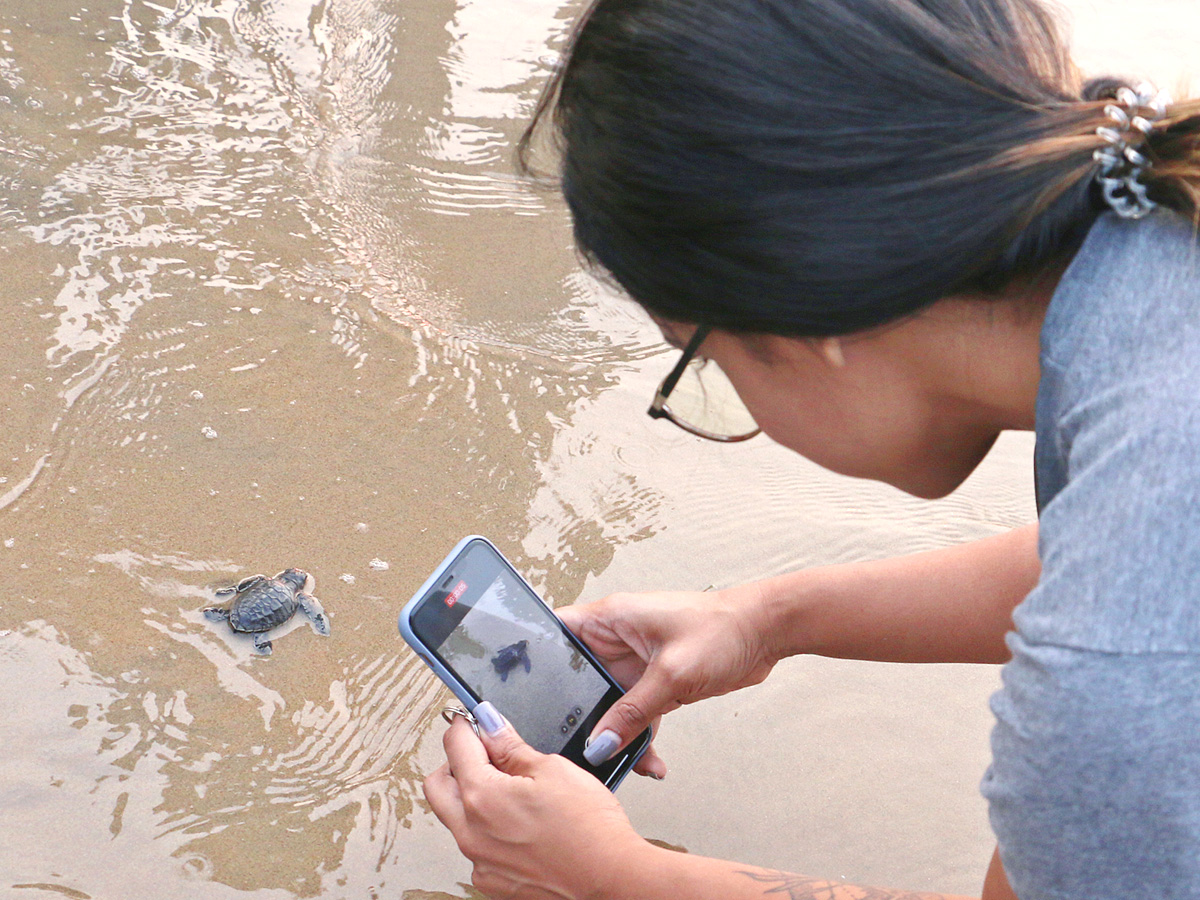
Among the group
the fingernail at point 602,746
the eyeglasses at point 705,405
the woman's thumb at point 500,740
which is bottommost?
the fingernail at point 602,746

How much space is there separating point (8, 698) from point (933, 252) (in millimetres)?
1670

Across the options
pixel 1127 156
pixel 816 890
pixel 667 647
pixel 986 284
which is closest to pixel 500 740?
pixel 667 647

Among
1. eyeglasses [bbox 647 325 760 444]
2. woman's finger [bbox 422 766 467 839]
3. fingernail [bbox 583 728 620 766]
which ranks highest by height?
eyeglasses [bbox 647 325 760 444]

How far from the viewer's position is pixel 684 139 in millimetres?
973

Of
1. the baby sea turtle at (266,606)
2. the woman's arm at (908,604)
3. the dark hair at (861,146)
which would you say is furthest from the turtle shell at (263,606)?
the dark hair at (861,146)

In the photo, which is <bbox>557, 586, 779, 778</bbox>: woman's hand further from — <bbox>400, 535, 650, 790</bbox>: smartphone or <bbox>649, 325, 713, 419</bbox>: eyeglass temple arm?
<bbox>649, 325, 713, 419</bbox>: eyeglass temple arm

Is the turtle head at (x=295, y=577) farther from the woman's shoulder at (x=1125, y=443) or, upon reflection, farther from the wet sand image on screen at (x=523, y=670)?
the woman's shoulder at (x=1125, y=443)

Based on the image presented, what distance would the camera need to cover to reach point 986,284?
101cm

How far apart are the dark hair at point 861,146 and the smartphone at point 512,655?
78 cm

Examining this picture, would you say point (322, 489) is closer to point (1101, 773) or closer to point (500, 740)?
point (500, 740)

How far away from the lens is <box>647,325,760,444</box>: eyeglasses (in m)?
1.23

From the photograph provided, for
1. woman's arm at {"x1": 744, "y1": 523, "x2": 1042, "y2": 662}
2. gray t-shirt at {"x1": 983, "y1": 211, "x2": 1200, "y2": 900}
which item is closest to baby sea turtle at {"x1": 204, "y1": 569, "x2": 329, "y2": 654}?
woman's arm at {"x1": 744, "y1": 523, "x2": 1042, "y2": 662}

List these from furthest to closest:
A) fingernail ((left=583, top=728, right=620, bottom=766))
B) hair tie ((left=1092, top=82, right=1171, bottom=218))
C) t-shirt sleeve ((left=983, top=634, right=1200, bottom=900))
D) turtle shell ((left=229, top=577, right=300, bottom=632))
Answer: turtle shell ((left=229, top=577, right=300, bottom=632)), fingernail ((left=583, top=728, right=620, bottom=766)), hair tie ((left=1092, top=82, right=1171, bottom=218)), t-shirt sleeve ((left=983, top=634, right=1200, bottom=900))

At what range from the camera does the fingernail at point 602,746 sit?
1.56m
